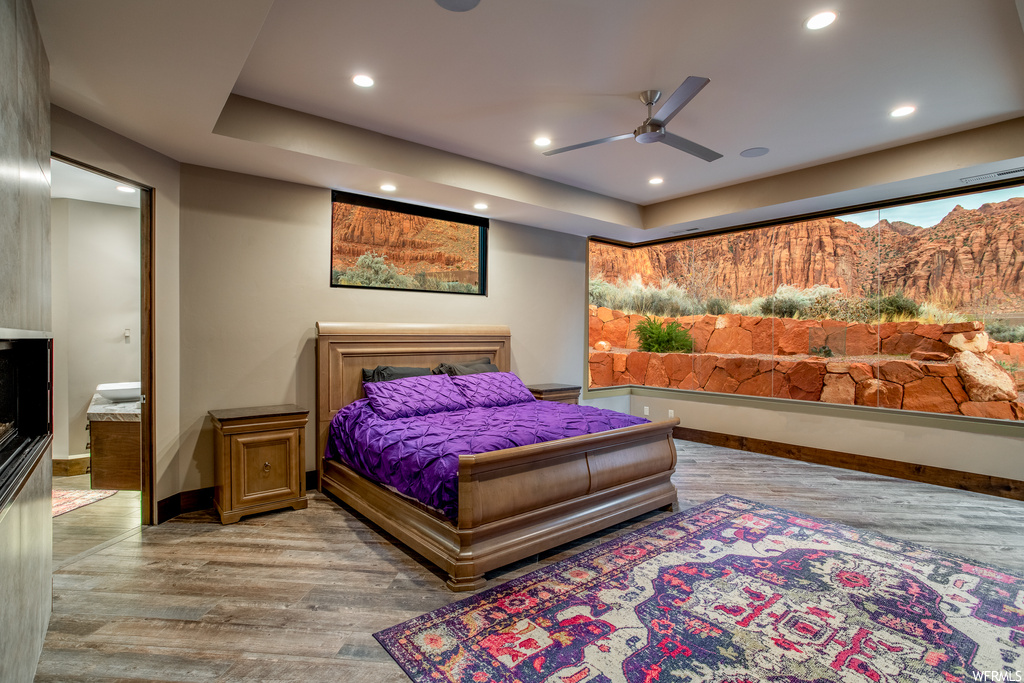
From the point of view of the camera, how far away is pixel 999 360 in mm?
4145

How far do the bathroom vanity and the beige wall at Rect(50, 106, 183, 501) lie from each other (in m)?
0.69

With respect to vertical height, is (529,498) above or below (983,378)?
below

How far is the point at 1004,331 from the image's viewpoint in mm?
4121

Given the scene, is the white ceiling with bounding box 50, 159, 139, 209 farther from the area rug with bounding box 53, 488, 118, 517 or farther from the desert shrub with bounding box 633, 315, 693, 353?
the desert shrub with bounding box 633, 315, 693, 353

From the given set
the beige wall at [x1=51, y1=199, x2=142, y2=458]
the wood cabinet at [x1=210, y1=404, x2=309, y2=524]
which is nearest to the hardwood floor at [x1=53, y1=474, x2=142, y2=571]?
the wood cabinet at [x1=210, y1=404, x2=309, y2=524]

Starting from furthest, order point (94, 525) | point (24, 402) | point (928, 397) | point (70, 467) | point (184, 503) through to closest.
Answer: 1. point (928, 397)
2. point (70, 467)
3. point (184, 503)
4. point (94, 525)
5. point (24, 402)

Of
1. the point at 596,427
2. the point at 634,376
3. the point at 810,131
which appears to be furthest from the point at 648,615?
the point at 634,376

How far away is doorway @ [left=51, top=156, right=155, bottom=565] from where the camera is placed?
12.6ft

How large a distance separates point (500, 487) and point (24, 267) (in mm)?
2116

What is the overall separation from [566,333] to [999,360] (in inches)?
154

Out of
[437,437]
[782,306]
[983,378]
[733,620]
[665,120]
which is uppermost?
[665,120]

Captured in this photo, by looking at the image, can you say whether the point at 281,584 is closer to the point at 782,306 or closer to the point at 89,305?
the point at 89,305

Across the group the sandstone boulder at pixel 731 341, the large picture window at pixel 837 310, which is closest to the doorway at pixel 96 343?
the large picture window at pixel 837 310

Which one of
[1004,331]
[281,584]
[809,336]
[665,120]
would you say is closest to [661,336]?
[809,336]
